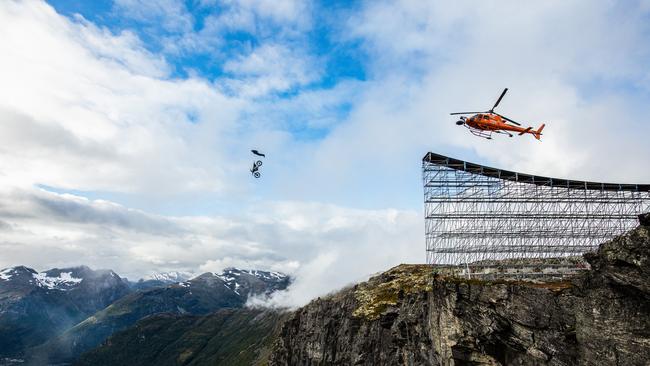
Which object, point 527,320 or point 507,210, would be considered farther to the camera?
point 507,210

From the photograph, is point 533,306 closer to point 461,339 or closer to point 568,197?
point 461,339

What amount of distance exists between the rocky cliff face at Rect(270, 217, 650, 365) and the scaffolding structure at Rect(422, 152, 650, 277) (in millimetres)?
14126

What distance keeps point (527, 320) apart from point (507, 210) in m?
30.9

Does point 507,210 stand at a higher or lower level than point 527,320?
higher

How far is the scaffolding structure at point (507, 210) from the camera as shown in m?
74.6

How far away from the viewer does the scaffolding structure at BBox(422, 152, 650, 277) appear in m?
74.6

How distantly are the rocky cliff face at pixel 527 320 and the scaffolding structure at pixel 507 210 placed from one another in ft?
46.3

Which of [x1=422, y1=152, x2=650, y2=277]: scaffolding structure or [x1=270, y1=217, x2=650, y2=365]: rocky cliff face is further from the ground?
[x1=422, y1=152, x2=650, y2=277]: scaffolding structure

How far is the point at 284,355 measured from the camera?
480 feet

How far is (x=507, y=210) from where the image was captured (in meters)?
75.0

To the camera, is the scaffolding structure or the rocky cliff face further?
the scaffolding structure

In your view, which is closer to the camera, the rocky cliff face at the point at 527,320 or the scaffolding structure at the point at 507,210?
the rocky cliff face at the point at 527,320

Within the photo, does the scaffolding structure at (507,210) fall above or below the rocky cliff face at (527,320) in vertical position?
above

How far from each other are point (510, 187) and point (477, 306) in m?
30.0
